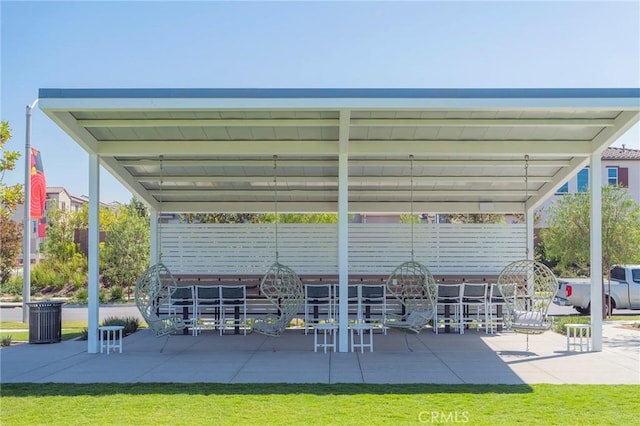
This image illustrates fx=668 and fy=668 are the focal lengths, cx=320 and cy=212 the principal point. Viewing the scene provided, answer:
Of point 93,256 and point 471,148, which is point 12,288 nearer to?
point 93,256

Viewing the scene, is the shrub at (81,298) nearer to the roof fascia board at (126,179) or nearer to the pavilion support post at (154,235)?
the pavilion support post at (154,235)

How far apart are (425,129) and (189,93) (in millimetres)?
3841

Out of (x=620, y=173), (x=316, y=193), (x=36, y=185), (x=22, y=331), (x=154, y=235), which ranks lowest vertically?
(x=22, y=331)

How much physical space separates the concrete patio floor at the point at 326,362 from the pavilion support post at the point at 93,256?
1.15 feet

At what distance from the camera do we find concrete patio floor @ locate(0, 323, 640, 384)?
838 cm

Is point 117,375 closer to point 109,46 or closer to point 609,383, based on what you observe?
point 609,383

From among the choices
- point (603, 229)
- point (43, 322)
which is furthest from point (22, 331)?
point (603, 229)

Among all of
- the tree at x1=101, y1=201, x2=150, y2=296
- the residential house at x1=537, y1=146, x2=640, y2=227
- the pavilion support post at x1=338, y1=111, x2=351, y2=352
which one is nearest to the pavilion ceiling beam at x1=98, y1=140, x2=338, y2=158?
the pavilion support post at x1=338, y1=111, x2=351, y2=352

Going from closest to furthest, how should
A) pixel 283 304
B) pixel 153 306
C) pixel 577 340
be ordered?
pixel 153 306
pixel 283 304
pixel 577 340

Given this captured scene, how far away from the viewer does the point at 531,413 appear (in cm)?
651

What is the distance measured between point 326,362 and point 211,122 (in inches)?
156

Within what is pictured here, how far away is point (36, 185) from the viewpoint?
55.8 feet

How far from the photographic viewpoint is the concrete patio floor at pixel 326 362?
27.5ft

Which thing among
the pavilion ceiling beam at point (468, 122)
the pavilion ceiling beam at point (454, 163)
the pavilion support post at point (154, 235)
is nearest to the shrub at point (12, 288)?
the pavilion support post at point (154, 235)
